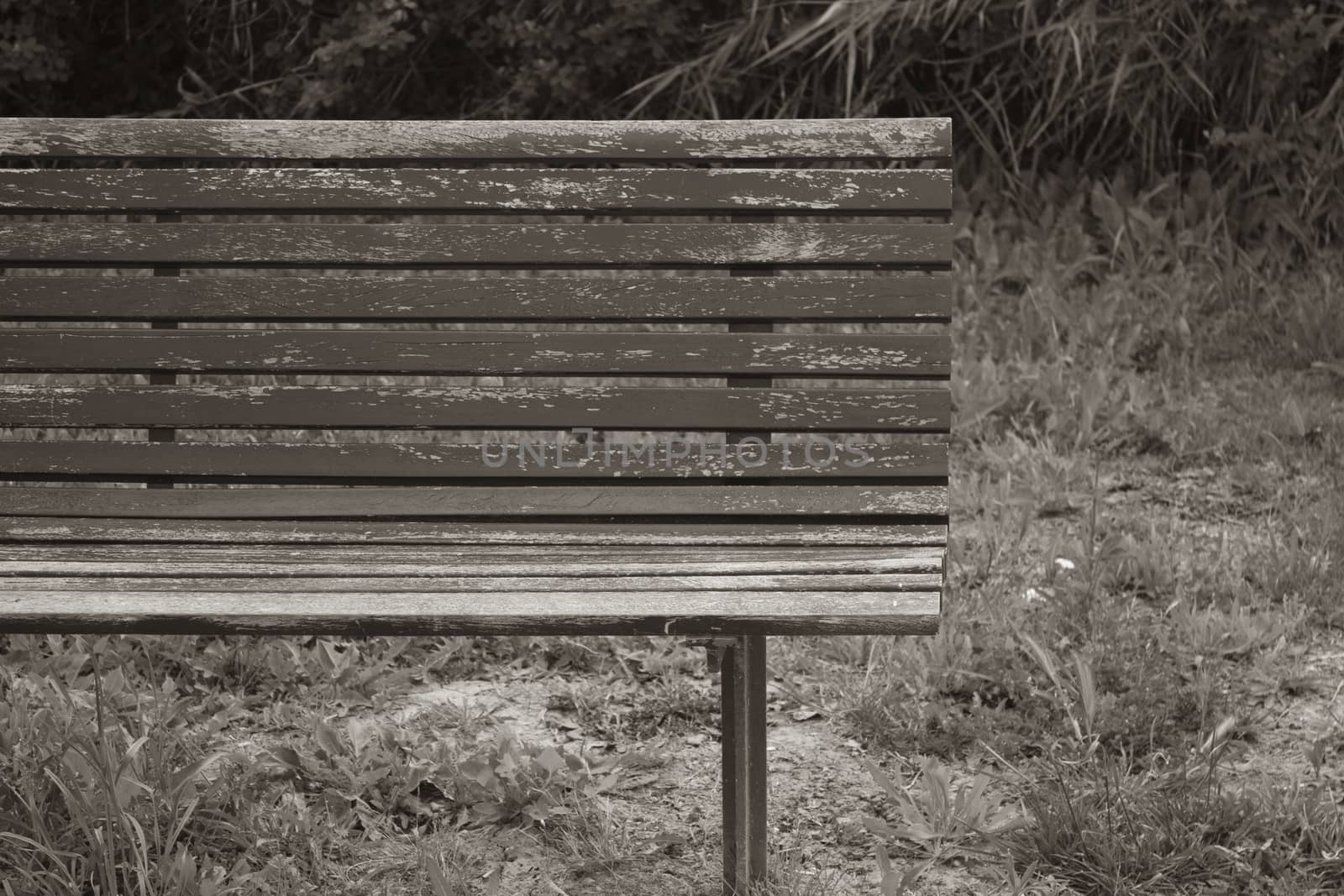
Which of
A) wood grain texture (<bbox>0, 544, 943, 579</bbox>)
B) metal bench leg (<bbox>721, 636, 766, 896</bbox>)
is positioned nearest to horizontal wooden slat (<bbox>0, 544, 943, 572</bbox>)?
wood grain texture (<bbox>0, 544, 943, 579</bbox>)

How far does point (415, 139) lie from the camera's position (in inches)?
89.8

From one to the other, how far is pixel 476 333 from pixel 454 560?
0.35 metres

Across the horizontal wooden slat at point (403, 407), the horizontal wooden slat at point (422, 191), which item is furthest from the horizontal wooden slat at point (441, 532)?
the horizontal wooden slat at point (422, 191)

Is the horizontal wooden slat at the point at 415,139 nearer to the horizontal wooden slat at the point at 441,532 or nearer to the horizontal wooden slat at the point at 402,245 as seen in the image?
the horizontal wooden slat at the point at 402,245

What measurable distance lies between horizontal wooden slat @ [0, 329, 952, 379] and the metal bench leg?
436mm

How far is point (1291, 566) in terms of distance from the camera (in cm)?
303

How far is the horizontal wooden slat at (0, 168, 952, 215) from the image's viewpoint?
225 centimetres

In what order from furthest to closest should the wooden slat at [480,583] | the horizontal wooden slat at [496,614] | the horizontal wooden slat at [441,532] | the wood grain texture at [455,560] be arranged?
the horizontal wooden slat at [441,532] < the wood grain texture at [455,560] < the wooden slat at [480,583] < the horizontal wooden slat at [496,614]

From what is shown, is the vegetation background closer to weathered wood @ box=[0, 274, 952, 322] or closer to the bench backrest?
the bench backrest

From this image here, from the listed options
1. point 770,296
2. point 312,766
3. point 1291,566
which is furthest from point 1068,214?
point 312,766

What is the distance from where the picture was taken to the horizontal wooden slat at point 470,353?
224 centimetres

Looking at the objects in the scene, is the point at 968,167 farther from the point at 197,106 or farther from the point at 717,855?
the point at 717,855

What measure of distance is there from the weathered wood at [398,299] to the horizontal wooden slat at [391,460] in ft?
0.62

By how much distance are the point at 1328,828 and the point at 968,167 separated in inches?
131
